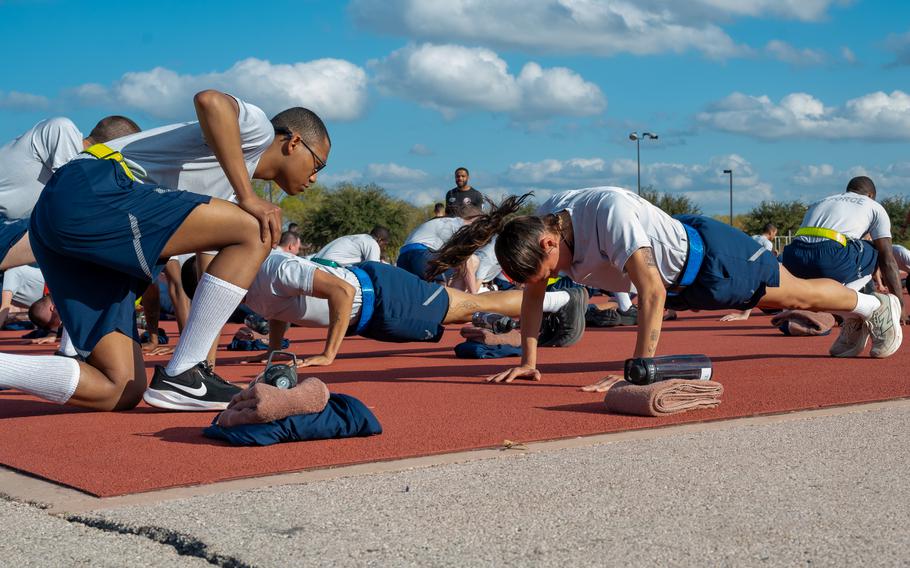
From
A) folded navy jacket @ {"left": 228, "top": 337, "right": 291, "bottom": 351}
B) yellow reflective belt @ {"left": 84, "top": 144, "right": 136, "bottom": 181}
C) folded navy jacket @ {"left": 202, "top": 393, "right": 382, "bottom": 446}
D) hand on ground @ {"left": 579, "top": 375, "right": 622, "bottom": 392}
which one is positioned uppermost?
yellow reflective belt @ {"left": 84, "top": 144, "right": 136, "bottom": 181}

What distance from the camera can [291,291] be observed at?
7539 mm

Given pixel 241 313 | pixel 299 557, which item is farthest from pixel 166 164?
pixel 241 313

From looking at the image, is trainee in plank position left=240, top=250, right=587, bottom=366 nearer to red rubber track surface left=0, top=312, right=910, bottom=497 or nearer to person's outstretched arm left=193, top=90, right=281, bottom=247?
red rubber track surface left=0, top=312, right=910, bottom=497

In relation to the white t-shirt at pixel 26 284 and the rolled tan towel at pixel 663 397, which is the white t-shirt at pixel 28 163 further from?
the white t-shirt at pixel 26 284

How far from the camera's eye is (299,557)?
8.54 ft

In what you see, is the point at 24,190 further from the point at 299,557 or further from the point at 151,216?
the point at 299,557

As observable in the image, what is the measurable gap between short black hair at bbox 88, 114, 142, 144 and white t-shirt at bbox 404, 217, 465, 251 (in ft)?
19.5

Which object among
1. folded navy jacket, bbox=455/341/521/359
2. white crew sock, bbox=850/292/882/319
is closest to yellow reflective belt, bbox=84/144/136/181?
folded navy jacket, bbox=455/341/521/359

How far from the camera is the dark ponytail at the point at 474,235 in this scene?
19.8ft

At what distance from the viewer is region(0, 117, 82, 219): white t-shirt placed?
6867 mm

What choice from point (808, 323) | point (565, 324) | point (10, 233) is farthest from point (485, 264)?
point (10, 233)

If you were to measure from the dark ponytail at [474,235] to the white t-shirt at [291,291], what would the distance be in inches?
51.1

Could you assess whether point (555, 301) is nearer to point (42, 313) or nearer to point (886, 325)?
point (886, 325)

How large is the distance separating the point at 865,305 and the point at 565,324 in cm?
304
